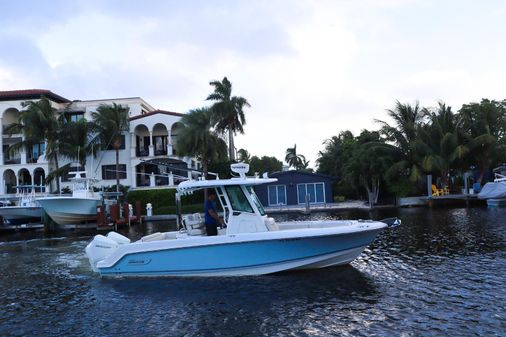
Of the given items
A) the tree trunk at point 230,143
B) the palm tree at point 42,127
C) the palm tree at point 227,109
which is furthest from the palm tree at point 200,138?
the palm tree at point 42,127

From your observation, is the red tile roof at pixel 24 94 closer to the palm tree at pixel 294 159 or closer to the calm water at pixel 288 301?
the calm water at pixel 288 301

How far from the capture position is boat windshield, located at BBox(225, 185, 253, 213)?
12.1 metres

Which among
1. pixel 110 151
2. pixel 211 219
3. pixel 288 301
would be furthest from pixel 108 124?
pixel 288 301

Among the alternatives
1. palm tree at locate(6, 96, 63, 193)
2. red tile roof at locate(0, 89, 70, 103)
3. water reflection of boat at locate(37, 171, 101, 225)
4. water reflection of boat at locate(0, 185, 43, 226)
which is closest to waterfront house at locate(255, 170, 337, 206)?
water reflection of boat at locate(37, 171, 101, 225)

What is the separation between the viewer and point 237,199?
1216 cm

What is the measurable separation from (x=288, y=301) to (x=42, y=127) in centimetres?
4052

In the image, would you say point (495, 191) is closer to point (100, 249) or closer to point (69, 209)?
point (100, 249)

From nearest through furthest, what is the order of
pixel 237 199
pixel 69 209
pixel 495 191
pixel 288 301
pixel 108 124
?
pixel 288 301 → pixel 237 199 → pixel 69 209 → pixel 495 191 → pixel 108 124

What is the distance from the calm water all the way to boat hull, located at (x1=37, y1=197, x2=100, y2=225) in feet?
55.7

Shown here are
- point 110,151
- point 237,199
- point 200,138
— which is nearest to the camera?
point 237,199

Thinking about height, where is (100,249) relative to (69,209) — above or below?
below

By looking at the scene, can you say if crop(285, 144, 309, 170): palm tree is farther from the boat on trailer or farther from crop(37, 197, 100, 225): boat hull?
the boat on trailer

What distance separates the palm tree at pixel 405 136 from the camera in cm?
3816

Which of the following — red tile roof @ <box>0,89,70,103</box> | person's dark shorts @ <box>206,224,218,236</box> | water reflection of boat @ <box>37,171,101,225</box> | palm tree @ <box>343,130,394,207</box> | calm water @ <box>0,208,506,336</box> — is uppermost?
red tile roof @ <box>0,89,70,103</box>
